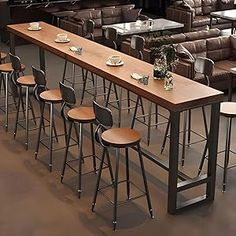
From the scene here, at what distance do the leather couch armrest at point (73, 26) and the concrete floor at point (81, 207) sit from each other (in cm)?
395

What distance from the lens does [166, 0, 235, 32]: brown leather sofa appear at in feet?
35.1

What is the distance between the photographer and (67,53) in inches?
234

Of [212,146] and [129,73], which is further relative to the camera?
[129,73]

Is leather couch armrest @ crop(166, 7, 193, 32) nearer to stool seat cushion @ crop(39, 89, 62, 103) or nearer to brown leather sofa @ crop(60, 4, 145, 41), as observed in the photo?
brown leather sofa @ crop(60, 4, 145, 41)

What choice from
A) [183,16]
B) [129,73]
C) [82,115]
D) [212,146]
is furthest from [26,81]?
[183,16]

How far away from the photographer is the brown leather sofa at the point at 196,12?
35.1ft

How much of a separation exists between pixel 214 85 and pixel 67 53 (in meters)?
2.35

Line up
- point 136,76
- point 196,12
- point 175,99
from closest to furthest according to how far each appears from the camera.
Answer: point 175,99, point 136,76, point 196,12

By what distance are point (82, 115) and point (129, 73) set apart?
1.96ft

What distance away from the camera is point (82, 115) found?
510 centimetres

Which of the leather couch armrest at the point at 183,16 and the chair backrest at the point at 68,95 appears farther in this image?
the leather couch armrest at the point at 183,16

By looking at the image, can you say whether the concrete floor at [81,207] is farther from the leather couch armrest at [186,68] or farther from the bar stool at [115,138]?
the leather couch armrest at [186,68]

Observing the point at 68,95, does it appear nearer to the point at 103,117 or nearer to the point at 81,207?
the point at 103,117

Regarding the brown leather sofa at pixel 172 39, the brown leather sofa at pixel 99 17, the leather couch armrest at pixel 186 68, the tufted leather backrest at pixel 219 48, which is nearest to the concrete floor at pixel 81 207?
the leather couch armrest at pixel 186 68
